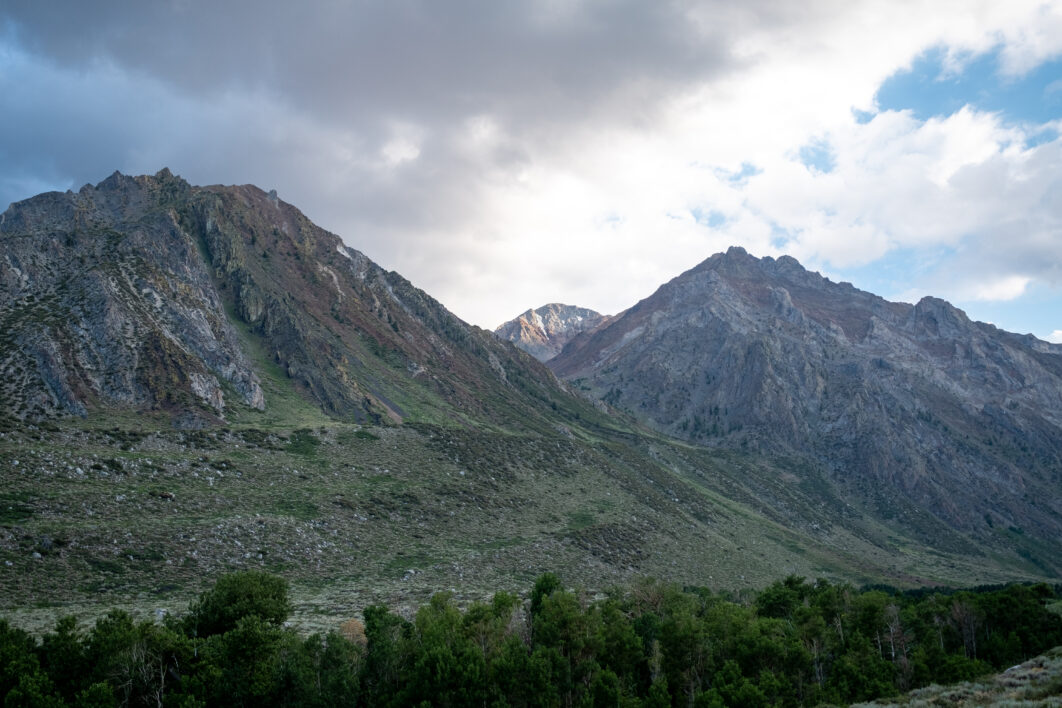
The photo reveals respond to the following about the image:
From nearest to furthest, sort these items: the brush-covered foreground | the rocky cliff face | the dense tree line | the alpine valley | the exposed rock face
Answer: the dense tree line → the brush-covered foreground → the alpine valley → the exposed rock face → the rocky cliff face

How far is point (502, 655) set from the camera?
3788 centimetres

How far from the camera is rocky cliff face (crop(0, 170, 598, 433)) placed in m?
76.3

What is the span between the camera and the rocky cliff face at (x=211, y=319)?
76.3 m

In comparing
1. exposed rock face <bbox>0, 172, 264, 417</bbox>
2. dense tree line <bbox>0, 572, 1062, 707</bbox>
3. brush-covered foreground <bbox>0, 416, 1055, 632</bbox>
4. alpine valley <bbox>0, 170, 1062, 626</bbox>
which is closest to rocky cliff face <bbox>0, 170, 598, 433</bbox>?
exposed rock face <bbox>0, 172, 264, 417</bbox>

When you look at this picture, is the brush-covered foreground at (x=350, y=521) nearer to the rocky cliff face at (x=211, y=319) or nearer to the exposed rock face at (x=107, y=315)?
the exposed rock face at (x=107, y=315)

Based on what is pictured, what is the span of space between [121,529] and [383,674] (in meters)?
28.4

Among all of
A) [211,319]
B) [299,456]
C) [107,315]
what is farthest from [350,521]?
[211,319]

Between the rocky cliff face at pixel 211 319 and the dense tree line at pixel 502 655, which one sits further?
the rocky cliff face at pixel 211 319

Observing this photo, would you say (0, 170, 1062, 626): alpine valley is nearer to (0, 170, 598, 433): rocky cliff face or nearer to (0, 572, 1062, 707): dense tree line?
(0, 170, 598, 433): rocky cliff face

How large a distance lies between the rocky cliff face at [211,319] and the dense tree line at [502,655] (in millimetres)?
44063

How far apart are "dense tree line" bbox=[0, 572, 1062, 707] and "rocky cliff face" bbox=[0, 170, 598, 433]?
44.1m

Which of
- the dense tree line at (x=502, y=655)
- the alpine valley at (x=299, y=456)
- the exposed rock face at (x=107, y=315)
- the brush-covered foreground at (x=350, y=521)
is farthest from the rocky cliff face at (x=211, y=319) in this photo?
the dense tree line at (x=502, y=655)

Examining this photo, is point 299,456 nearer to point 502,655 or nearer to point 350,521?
point 350,521

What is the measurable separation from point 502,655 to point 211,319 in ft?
289
